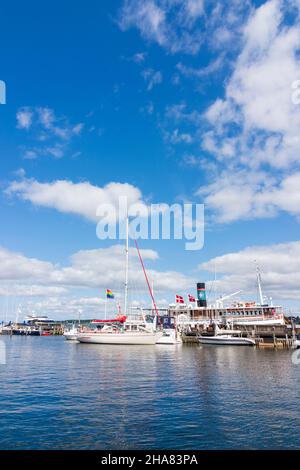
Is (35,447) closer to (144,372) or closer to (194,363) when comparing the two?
(144,372)

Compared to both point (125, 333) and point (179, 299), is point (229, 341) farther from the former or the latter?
point (179, 299)

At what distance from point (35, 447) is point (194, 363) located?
38922 mm

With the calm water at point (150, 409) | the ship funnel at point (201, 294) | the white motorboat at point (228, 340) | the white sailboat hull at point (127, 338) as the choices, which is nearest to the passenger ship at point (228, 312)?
the ship funnel at point (201, 294)

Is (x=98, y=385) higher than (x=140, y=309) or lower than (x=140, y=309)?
lower

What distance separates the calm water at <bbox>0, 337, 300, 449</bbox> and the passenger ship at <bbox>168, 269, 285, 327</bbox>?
66.9 metres

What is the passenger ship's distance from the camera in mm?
109312

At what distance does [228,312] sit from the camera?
395ft

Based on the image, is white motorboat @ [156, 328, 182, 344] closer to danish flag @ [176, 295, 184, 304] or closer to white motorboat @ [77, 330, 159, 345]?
white motorboat @ [77, 330, 159, 345]

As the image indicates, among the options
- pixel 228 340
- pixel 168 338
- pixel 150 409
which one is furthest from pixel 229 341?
pixel 150 409

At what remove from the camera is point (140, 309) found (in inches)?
4218

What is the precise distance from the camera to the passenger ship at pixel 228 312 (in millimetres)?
109312

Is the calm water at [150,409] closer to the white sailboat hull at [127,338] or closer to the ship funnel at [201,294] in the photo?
the white sailboat hull at [127,338]
